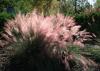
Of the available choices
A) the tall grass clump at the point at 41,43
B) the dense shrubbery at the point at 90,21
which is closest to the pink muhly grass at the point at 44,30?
the tall grass clump at the point at 41,43

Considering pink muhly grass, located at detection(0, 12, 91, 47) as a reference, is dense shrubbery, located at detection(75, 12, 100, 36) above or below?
below

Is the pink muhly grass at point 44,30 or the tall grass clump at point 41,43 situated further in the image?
the pink muhly grass at point 44,30

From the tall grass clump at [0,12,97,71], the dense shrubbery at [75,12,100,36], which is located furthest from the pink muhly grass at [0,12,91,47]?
the dense shrubbery at [75,12,100,36]

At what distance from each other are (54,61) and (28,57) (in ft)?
2.12

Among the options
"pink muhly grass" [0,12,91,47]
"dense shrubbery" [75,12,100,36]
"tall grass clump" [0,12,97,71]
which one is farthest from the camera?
"dense shrubbery" [75,12,100,36]

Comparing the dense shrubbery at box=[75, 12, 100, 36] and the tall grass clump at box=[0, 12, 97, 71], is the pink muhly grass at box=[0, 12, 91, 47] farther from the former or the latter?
the dense shrubbery at box=[75, 12, 100, 36]

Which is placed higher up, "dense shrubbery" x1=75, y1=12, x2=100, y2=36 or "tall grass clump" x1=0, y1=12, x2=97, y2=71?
"tall grass clump" x1=0, y1=12, x2=97, y2=71

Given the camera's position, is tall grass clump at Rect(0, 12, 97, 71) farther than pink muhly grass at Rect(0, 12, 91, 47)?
No

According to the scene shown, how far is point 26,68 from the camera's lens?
27.7ft

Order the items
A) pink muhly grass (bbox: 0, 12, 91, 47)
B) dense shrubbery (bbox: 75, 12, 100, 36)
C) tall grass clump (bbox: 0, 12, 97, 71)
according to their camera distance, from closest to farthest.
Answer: tall grass clump (bbox: 0, 12, 97, 71) → pink muhly grass (bbox: 0, 12, 91, 47) → dense shrubbery (bbox: 75, 12, 100, 36)

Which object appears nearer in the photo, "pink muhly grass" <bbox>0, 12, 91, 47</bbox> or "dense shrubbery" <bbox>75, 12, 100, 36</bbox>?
"pink muhly grass" <bbox>0, 12, 91, 47</bbox>

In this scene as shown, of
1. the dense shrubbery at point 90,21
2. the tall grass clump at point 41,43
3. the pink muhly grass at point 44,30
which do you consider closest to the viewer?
the tall grass clump at point 41,43

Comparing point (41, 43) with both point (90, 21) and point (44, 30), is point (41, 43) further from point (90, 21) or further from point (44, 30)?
point (90, 21)

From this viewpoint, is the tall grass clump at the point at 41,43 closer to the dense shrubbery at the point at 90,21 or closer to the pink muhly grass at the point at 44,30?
the pink muhly grass at the point at 44,30
